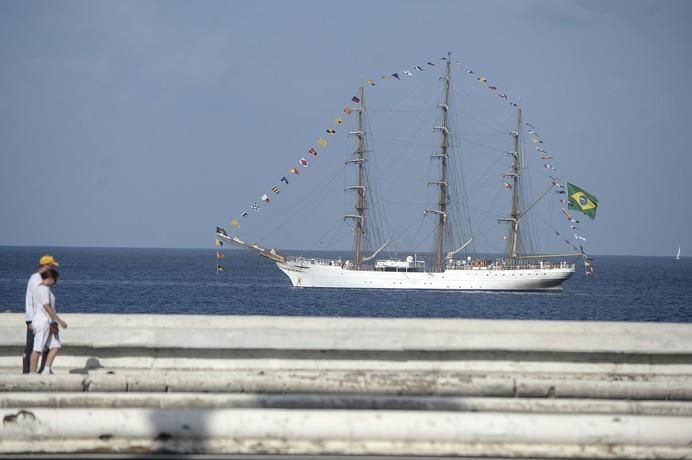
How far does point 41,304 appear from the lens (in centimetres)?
1091

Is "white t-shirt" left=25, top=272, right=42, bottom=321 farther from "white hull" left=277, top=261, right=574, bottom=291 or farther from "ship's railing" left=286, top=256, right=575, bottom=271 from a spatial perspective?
"ship's railing" left=286, top=256, right=575, bottom=271

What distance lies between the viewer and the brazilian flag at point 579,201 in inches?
2972

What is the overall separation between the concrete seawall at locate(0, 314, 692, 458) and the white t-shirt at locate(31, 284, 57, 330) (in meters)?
0.40

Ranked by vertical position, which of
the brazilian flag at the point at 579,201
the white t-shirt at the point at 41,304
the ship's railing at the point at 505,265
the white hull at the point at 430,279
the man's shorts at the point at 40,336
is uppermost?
the brazilian flag at the point at 579,201

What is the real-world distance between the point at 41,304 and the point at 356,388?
368 cm

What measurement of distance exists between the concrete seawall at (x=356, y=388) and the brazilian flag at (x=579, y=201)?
6511cm

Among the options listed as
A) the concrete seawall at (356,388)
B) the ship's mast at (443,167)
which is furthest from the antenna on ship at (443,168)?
the concrete seawall at (356,388)

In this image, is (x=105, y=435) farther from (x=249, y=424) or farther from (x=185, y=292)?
(x=185, y=292)

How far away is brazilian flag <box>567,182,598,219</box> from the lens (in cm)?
7550

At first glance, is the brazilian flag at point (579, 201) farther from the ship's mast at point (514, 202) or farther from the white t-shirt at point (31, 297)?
the white t-shirt at point (31, 297)

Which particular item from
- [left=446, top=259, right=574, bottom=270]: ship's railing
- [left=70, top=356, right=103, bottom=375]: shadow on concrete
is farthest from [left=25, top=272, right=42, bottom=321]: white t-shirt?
[left=446, top=259, right=574, bottom=270]: ship's railing

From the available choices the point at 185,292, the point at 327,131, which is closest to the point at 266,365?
the point at 185,292

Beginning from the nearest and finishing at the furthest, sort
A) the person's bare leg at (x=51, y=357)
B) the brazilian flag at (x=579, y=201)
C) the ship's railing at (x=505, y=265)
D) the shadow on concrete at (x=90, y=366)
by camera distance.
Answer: the person's bare leg at (x=51, y=357) → the shadow on concrete at (x=90, y=366) → the brazilian flag at (x=579, y=201) → the ship's railing at (x=505, y=265)

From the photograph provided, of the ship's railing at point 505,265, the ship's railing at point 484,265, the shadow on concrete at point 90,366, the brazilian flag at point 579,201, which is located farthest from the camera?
the ship's railing at point 484,265
